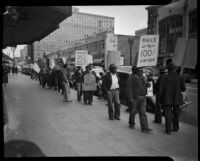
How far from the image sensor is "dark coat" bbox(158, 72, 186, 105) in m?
6.83

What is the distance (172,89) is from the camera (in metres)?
6.88

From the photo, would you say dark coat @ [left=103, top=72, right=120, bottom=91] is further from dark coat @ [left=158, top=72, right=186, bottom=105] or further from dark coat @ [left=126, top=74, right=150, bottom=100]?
dark coat @ [left=158, top=72, right=186, bottom=105]

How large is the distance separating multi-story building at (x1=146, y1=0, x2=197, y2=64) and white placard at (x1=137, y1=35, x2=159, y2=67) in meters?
33.3

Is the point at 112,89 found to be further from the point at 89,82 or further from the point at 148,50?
the point at 89,82

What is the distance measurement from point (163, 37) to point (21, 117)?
42.1m

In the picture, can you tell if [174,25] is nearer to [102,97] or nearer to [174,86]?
[102,97]

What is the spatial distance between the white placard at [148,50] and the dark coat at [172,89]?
27.0 inches

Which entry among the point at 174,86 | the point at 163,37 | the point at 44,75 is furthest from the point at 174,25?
the point at 174,86

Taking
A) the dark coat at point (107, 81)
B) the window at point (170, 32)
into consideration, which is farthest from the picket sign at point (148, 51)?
the window at point (170, 32)

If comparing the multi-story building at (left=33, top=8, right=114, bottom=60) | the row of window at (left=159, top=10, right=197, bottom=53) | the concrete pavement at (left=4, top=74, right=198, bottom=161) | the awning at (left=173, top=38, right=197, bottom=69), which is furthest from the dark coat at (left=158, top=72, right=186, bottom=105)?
the multi-story building at (left=33, top=8, right=114, bottom=60)

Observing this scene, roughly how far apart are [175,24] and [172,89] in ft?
130

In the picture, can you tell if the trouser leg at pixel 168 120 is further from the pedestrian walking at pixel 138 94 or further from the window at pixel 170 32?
the window at pixel 170 32

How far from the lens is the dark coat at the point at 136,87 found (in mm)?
6992

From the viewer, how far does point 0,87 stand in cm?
382
